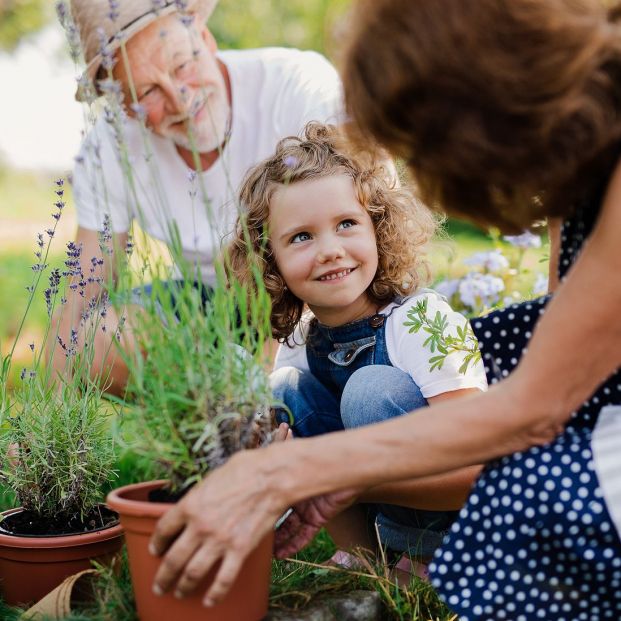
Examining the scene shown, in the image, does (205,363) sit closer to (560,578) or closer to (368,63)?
(368,63)

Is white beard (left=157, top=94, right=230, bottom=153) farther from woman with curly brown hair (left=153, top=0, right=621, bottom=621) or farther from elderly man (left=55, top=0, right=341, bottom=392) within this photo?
woman with curly brown hair (left=153, top=0, right=621, bottom=621)

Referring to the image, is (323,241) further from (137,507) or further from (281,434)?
(137,507)

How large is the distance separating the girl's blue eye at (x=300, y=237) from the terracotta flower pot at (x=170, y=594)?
103cm

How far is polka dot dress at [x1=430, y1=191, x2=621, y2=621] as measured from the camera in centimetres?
156

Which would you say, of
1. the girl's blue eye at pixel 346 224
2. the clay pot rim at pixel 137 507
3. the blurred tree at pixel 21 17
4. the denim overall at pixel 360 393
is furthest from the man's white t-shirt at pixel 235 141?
the blurred tree at pixel 21 17

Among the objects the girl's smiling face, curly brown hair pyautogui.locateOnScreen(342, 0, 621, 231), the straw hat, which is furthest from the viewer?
the straw hat

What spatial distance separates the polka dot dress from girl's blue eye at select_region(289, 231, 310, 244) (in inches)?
36.4

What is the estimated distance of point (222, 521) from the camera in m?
1.43

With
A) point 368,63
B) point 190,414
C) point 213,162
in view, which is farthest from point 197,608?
point 213,162

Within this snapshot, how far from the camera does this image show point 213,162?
3406mm

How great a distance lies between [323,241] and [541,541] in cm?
110

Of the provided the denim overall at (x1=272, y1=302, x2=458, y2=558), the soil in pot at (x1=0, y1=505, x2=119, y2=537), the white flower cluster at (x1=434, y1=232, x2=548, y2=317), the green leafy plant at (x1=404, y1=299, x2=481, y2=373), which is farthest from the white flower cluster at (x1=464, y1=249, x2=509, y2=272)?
the soil in pot at (x1=0, y1=505, x2=119, y2=537)

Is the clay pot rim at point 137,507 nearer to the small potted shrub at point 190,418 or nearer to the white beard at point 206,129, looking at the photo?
the small potted shrub at point 190,418

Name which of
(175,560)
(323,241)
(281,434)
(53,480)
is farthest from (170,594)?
(323,241)
